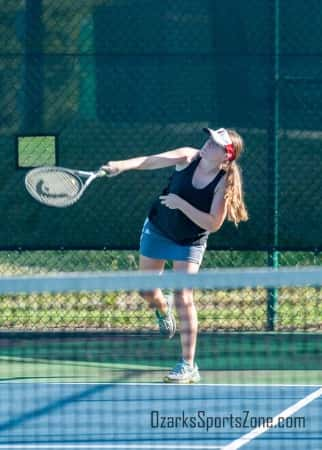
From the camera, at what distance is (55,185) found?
6.01m

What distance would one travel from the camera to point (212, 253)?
25.3ft

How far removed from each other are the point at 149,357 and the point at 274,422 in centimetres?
191

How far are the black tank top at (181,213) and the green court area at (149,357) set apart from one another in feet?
2.48

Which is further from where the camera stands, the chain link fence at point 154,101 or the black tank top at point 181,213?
the chain link fence at point 154,101

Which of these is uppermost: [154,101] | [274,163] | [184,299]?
[154,101]

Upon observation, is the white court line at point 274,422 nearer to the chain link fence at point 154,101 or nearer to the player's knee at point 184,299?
the player's knee at point 184,299

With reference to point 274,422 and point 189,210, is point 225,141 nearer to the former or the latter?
point 189,210

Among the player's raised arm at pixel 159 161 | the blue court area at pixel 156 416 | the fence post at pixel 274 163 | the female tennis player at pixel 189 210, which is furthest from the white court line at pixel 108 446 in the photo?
the fence post at pixel 274 163

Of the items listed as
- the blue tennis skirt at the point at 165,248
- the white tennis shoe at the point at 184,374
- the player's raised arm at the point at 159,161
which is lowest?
the white tennis shoe at the point at 184,374

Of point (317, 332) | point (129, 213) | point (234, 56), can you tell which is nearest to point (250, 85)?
point (234, 56)

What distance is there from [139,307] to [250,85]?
5.20ft

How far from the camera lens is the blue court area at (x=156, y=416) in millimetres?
4926

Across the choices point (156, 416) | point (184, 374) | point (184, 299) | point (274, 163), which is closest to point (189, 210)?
point (184, 299)

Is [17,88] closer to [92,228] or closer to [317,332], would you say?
[92,228]
